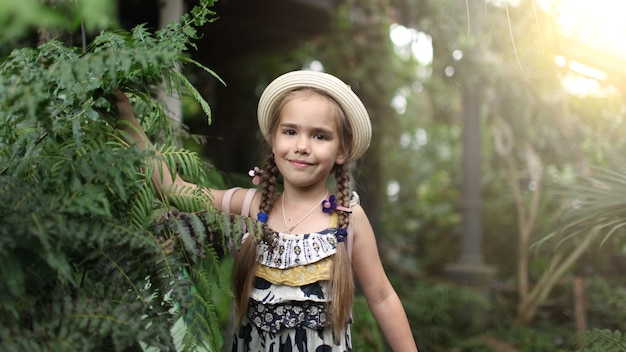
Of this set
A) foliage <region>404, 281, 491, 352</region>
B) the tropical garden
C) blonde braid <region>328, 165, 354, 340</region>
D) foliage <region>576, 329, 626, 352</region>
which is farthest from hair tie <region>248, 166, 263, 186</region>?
foliage <region>404, 281, 491, 352</region>

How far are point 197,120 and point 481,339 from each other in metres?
3.28

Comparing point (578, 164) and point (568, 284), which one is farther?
point (578, 164)

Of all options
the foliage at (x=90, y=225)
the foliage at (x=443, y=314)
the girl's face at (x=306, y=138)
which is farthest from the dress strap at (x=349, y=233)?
A: the foliage at (x=443, y=314)

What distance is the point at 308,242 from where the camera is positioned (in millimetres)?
1743

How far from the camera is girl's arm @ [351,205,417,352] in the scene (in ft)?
5.94

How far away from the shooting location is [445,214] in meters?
8.93

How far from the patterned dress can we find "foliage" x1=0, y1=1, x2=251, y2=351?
0.27 m

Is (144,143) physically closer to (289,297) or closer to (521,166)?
(289,297)

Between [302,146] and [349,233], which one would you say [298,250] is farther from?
[302,146]

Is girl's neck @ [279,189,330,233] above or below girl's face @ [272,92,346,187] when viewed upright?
below

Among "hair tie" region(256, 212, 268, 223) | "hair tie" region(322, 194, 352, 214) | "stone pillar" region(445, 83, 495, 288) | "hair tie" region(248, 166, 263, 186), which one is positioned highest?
"stone pillar" region(445, 83, 495, 288)

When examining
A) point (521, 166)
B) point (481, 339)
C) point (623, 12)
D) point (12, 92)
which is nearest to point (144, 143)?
point (12, 92)

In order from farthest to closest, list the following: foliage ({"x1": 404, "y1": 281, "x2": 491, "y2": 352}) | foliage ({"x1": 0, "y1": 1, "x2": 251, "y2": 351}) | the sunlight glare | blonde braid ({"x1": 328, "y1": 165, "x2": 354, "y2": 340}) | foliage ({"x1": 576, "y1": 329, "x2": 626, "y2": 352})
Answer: the sunlight glare < foliage ({"x1": 404, "y1": 281, "x2": 491, "y2": 352}) < foliage ({"x1": 576, "y1": 329, "x2": 626, "y2": 352}) < blonde braid ({"x1": 328, "y1": 165, "x2": 354, "y2": 340}) < foliage ({"x1": 0, "y1": 1, "x2": 251, "y2": 351})

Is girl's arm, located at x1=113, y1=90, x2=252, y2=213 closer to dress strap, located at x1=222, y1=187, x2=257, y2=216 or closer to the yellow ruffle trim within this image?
dress strap, located at x1=222, y1=187, x2=257, y2=216
